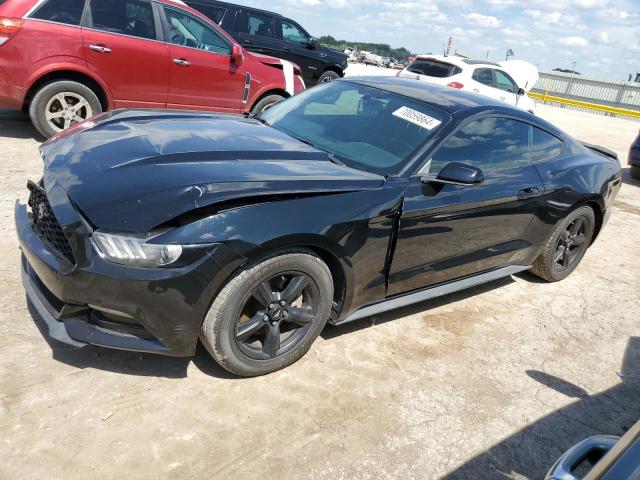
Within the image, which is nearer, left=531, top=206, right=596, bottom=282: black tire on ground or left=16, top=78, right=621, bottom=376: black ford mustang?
left=16, top=78, right=621, bottom=376: black ford mustang

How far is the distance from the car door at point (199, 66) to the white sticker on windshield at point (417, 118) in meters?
3.85

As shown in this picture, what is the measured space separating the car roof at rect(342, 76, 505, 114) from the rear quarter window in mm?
8502

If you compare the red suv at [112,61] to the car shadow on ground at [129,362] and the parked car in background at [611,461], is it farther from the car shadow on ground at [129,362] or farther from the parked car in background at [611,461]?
the parked car in background at [611,461]

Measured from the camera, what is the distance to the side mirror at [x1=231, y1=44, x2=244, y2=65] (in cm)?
675

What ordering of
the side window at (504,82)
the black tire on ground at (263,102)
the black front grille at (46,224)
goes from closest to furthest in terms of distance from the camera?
the black front grille at (46,224), the black tire on ground at (263,102), the side window at (504,82)

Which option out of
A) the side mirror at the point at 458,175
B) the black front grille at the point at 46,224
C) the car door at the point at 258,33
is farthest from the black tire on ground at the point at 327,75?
the black front grille at the point at 46,224

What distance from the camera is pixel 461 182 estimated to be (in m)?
3.02

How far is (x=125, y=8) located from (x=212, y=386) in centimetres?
515

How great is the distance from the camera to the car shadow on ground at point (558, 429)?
8.07 ft

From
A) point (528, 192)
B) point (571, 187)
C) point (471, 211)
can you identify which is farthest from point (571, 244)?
point (471, 211)

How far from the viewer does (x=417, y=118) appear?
3373mm

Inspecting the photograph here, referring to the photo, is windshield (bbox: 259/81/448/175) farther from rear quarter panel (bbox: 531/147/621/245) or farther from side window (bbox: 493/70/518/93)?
side window (bbox: 493/70/518/93)

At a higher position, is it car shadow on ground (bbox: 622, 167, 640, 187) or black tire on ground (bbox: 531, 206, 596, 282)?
black tire on ground (bbox: 531, 206, 596, 282)

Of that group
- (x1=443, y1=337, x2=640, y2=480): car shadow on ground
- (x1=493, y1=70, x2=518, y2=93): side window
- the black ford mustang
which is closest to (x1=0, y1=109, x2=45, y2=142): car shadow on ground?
the black ford mustang
